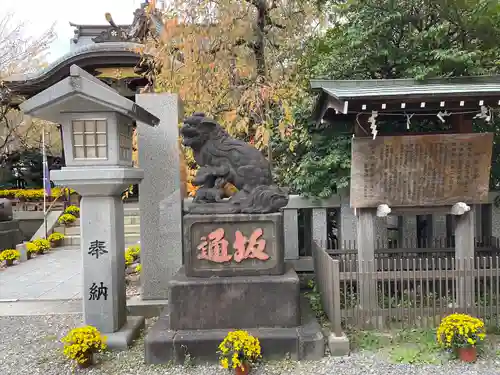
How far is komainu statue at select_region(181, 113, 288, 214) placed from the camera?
549 cm

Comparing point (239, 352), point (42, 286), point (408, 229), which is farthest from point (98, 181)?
point (408, 229)

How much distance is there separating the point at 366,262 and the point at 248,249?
5.54 feet

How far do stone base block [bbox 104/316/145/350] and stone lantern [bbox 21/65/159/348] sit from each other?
0.5 inches

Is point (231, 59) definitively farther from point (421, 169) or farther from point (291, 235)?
point (421, 169)

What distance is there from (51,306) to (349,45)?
7.37 m

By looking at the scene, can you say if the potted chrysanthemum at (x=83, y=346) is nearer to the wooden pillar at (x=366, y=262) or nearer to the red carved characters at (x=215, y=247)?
the red carved characters at (x=215, y=247)

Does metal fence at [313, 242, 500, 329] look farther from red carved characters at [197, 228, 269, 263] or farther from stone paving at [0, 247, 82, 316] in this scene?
stone paving at [0, 247, 82, 316]

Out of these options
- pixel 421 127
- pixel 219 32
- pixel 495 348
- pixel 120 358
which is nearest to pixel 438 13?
pixel 421 127

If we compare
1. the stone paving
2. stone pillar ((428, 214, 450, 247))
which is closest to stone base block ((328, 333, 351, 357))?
stone pillar ((428, 214, 450, 247))

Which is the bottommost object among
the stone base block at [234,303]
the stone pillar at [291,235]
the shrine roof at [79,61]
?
the stone base block at [234,303]

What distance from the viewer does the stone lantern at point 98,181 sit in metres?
5.22

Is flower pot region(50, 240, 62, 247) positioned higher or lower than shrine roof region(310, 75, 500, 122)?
lower

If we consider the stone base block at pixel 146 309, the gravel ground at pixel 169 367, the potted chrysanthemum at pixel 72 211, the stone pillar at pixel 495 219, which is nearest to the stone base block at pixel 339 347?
the gravel ground at pixel 169 367

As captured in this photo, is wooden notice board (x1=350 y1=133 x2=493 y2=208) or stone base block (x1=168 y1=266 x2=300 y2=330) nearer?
stone base block (x1=168 y1=266 x2=300 y2=330)
